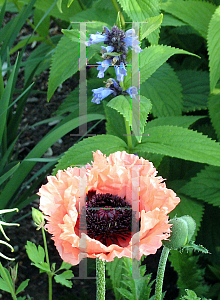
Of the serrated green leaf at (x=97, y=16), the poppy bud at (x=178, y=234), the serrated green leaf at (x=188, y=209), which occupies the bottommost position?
the serrated green leaf at (x=188, y=209)

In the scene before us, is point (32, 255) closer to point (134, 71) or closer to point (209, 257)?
point (134, 71)

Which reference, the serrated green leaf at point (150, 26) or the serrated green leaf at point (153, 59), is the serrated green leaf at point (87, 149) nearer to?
the serrated green leaf at point (153, 59)

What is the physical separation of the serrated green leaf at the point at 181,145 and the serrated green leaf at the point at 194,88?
0.35 m

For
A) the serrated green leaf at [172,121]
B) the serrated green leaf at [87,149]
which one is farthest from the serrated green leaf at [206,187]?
the serrated green leaf at [87,149]

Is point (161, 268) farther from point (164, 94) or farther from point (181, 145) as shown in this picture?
point (164, 94)

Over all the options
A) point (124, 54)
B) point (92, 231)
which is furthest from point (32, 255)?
point (124, 54)

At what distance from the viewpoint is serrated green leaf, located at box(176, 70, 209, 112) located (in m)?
1.15

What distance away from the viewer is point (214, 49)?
88cm

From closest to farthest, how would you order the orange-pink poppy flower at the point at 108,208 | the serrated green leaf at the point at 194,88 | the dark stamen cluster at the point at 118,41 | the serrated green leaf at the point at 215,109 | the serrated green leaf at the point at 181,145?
the orange-pink poppy flower at the point at 108,208
the dark stamen cluster at the point at 118,41
the serrated green leaf at the point at 181,145
the serrated green leaf at the point at 215,109
the serrated green leaf at the point at 194,88

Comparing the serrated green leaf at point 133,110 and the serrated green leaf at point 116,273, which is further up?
the serrated green leaf at point 133,110

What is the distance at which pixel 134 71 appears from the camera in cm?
71

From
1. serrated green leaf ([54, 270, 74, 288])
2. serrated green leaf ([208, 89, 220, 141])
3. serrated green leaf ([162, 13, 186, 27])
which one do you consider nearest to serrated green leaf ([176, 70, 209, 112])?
serrated green leaf ([208, 89, 220, 141])

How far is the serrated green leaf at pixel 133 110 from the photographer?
63cm

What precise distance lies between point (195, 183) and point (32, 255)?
1.51 ft
